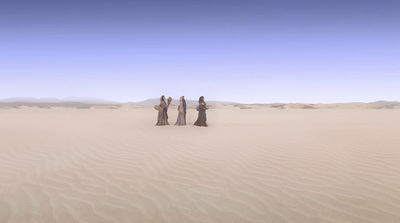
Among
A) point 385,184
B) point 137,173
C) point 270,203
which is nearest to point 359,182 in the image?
point 385,184

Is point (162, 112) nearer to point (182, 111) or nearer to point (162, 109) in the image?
point (162, 109)

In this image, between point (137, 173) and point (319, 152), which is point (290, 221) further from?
point (319, 152)

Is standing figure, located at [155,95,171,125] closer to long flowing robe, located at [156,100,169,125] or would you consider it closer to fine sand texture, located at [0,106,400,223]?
long flowing robe, located at [156,100,169,125]

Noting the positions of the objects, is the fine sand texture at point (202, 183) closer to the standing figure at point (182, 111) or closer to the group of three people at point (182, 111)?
the group of three people at point (182, 111)

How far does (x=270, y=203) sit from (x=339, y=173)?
2.01 meters

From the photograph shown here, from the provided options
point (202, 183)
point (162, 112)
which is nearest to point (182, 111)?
point (162, 112)

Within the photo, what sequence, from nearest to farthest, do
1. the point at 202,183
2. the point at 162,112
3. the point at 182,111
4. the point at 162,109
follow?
the point at 202,183
the point at 162,109
the point at 162,112
the point at 182,111

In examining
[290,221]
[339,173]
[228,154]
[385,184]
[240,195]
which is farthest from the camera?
[228,154]

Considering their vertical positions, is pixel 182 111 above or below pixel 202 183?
above

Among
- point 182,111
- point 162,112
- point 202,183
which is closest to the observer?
point 202,183

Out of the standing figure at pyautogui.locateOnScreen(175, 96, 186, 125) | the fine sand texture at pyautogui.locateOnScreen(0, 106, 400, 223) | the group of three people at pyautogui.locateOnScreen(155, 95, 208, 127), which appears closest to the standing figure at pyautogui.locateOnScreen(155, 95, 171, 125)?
the group of three people at pyautogui.locateOnScreen(155, 95, 208, 127)

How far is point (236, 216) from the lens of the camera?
3730 millimetres

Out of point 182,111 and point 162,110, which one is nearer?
point 162,110

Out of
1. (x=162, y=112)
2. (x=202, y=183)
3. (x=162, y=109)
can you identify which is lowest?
(x=202, y=183)
